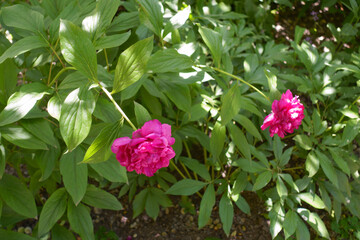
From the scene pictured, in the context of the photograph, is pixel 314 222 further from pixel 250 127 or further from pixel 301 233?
pixel 250 127

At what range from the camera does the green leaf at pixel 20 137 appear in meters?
1.15

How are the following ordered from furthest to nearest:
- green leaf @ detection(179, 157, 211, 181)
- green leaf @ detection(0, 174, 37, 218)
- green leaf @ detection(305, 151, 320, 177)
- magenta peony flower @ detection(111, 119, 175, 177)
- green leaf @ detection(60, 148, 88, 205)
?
green leaf @ detection(179, 157, 211, 181), green leaf @ detection(305, 151, 320, 177), green leaf @ detection(0, 174, 37, 218), green leaf @ detection(60, 148, 88, 205), magenta peony flower @ detection(111, 119, 175, 177)

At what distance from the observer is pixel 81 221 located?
1464mm

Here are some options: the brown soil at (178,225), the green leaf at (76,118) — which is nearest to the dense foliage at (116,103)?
the green leaf at (76,118)

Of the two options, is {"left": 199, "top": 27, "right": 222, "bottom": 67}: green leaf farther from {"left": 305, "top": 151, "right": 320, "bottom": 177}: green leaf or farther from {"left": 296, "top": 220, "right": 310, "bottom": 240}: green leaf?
{"left": 296, "top": 220, "right": 310, "bottom": 240}: green leaf

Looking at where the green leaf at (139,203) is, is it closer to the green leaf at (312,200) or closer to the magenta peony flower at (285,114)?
the green leaf at (312,200)

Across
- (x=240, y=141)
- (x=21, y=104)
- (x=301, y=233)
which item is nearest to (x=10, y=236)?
(x=21, y=104)

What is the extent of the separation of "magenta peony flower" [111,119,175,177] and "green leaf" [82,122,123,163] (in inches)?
1.7

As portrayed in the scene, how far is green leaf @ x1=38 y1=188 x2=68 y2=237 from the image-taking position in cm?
140

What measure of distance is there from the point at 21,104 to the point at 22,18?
33 cm

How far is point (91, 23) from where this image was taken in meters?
1.09

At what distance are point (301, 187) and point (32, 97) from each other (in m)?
1.26

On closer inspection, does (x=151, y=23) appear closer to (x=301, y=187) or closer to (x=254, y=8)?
(x=301, y=187)

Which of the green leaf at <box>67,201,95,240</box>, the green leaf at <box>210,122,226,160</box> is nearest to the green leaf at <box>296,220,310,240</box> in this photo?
the green leaf at <box>210,122,226,160</box>
